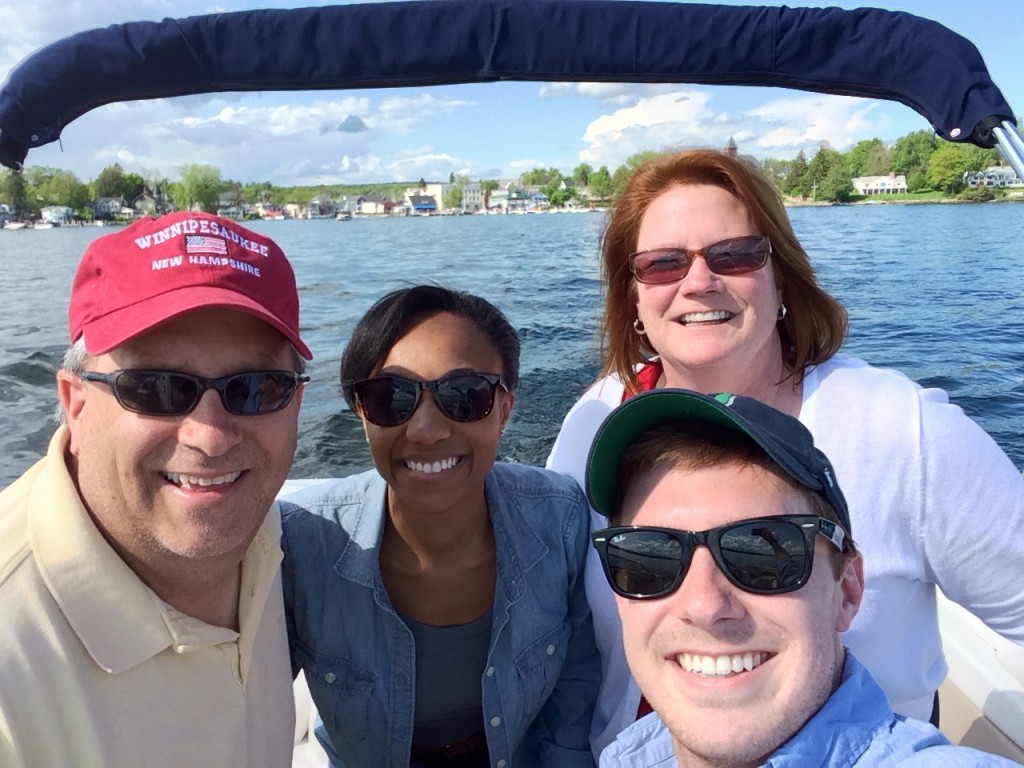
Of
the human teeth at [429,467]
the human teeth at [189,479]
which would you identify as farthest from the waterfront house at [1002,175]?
the human teeth at [189,479]

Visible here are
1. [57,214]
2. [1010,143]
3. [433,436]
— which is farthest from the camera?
[57,214]

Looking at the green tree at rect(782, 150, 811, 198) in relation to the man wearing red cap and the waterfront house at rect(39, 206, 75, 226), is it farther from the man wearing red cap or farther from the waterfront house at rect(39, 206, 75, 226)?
the waterfront house at rect(39, 206, 75, 226)

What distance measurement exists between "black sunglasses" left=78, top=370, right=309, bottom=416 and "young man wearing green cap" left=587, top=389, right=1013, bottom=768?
2.41ft

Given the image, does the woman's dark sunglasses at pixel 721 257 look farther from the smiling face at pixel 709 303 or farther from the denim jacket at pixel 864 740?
the denim jacket at pixel 864 740

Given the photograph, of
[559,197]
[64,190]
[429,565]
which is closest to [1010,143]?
[429,565]

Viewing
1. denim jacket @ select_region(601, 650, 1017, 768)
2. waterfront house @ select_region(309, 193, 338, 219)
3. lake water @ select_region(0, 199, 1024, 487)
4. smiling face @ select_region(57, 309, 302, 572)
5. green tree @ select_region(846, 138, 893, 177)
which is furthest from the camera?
waterfront house @ select_region(309, 193, 338, 219)

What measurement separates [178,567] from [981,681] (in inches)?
110

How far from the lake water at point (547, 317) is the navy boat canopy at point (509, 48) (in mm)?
622

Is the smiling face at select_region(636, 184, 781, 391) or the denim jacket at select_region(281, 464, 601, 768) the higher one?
the smiling face at select_region(636, 184, 781, 391)

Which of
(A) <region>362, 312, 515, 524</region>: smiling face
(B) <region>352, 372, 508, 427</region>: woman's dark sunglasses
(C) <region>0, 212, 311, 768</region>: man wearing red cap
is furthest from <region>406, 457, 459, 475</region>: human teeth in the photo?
(C) <region>0, 212, 311, 768</region>: man wearing red cap

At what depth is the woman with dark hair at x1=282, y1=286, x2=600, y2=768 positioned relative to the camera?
1.94 metres

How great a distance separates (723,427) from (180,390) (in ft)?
3.40

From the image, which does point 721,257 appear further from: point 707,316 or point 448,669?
point 448,669

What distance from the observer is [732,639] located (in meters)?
1.22
